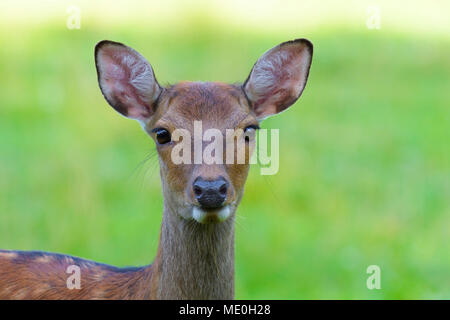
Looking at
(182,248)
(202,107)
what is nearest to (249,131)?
(202,107)

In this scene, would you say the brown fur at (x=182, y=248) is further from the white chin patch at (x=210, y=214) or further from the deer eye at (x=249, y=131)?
the white chin patch at (x=210, y=214)

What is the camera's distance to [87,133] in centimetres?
1121

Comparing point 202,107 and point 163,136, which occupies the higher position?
point 202,107

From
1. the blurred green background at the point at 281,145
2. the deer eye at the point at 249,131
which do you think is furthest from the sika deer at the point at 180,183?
the blurred green background at the point at 281,145

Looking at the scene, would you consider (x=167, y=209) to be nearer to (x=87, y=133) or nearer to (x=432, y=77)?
(x=87, y=133)

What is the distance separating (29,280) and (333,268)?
3.59m

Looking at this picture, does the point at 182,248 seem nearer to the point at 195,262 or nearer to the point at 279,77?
the point at 195,262

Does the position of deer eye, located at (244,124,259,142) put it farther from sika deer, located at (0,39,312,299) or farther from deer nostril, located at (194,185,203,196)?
deer nostril, located at (194,185,203,196)

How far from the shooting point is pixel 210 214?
4977 millimetres

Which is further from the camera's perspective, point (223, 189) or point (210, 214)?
point (210, 214)

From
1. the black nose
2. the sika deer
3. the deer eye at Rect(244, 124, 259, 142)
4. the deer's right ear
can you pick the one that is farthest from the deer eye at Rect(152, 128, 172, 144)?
the black nose

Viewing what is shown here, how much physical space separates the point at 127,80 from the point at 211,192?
1175mm

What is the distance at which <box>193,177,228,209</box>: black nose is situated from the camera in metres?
4.85

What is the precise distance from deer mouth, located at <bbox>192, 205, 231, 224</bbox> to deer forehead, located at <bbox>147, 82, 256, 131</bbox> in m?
0.53
